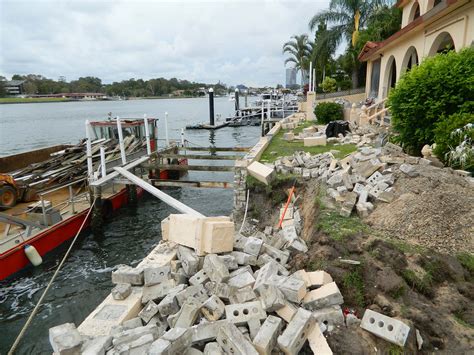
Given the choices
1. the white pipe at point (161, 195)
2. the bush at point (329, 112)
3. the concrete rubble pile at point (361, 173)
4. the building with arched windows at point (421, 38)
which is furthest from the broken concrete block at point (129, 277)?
the bush at point (329, 112)

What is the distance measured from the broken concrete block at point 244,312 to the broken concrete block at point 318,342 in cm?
61

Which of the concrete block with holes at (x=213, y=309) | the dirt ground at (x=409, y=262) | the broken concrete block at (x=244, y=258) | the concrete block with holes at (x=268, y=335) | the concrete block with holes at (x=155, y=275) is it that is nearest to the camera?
the concrete block with holes at (x=268, y=335)

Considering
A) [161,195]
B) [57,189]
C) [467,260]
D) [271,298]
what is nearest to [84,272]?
[57,189]

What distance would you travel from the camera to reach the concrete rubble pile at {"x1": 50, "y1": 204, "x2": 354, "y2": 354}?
3740 millimetres

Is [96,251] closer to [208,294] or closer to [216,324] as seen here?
[208,294]

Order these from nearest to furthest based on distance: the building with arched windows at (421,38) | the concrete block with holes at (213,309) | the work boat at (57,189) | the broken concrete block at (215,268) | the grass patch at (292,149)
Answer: the concrete block with holes at (213,309)
the broken concrete block at (215,268)
the work boat at (57,189)
the building with arched windows at (421,38)
the grass patch at (292,149)

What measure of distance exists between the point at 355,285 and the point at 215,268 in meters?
2.08

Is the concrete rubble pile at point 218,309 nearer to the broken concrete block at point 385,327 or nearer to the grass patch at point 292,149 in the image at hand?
the broken concrete block at point 385,327

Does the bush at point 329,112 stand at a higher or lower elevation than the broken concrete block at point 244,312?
higher

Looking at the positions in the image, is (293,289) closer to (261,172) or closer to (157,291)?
(157,291)

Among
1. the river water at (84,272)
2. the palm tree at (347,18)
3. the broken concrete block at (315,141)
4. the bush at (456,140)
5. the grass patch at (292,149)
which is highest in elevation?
the palm tree at (347,18)

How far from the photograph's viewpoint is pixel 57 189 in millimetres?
10367

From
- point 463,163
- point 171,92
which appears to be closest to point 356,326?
point 463,163

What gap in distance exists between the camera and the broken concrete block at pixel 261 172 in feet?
29.6
